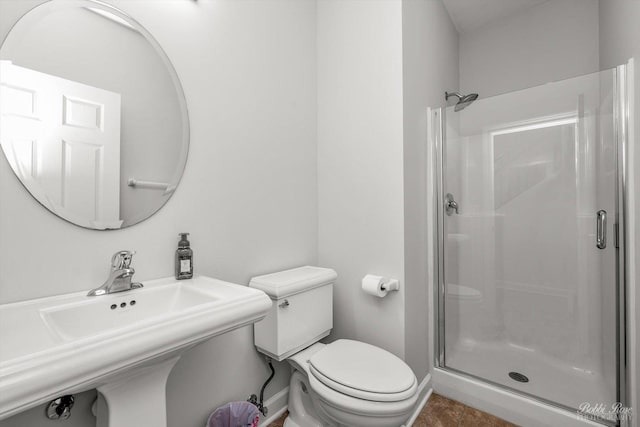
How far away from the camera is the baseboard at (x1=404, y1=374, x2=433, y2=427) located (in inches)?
59.9

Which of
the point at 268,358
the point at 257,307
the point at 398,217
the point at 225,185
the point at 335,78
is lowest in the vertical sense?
the point at 268,358

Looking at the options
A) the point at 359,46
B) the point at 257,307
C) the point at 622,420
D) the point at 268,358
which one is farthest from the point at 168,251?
the point at 622,420

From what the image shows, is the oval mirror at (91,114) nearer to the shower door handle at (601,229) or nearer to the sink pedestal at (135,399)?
the sink pedestal at (135,399)

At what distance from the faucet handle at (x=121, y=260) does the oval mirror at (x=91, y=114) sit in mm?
115

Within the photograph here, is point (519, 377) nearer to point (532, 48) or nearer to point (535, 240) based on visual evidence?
point (535, 240)

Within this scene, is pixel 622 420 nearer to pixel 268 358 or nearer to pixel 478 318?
pixel 478 318

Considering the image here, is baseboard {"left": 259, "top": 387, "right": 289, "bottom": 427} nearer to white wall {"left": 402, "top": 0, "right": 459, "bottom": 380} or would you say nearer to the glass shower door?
white wall {"left": 402, "top": 0, "right": 459, "bottom": 380}

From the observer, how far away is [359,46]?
171cm

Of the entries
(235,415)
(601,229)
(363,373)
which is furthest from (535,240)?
(235,415)

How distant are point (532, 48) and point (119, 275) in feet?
10.0

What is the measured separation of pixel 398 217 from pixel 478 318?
0.91 metres

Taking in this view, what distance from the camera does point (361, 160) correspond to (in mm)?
1703

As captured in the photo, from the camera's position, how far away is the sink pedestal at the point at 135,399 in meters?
0.78

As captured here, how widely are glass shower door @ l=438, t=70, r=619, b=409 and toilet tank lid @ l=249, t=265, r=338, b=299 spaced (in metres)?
0.81
